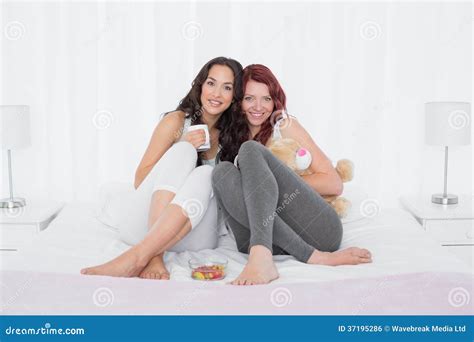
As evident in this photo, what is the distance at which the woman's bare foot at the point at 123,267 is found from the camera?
→ 1617 millimetres

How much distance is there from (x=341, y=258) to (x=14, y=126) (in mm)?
1584

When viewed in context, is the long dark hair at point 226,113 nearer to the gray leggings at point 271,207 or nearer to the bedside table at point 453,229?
the gray leggings at point 271,207

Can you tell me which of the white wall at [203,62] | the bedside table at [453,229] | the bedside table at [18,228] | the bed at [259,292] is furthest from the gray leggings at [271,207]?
the white wall at [203,62]

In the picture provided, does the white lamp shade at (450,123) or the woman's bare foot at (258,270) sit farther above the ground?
the white lamp shade at (450,123)

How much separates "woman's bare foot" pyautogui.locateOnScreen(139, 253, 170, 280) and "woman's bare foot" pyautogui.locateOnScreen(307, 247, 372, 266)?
43 centimetres

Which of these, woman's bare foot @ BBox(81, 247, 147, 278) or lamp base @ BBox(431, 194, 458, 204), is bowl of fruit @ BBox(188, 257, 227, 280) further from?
lamp base @ BBox(431, 194, 458, 204)

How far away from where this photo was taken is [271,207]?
1718mm

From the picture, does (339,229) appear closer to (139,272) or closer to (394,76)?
(139,272)

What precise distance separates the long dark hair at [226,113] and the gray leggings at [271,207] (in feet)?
1.23

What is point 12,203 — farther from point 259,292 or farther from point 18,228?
point 259,292

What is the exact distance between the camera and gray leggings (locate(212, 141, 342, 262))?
1717 millimetres

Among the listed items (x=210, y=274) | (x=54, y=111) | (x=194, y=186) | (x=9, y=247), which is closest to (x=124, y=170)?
(x=54, y=111)

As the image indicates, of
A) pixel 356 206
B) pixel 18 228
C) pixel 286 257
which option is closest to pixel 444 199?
pixel 356 206

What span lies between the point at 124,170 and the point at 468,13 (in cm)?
188
